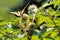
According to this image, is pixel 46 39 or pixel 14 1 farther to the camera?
pixel 14 1

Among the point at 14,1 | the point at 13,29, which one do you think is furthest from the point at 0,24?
the point at 14,1

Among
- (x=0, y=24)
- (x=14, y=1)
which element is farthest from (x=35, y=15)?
(x=14, y=1)

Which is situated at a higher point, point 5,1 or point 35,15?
point 35,15

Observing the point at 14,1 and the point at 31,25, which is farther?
the point at 14,1

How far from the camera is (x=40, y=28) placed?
0.88 meters

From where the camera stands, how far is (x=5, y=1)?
14.7 ft

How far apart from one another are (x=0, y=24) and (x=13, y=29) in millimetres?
68

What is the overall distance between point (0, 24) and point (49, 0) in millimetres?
202

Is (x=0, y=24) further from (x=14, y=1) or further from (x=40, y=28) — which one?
(x=14, y=1)

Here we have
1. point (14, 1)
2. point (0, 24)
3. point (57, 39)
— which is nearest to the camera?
point (57, 39)

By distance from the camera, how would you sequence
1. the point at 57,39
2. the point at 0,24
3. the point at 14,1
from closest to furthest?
1. the point at 57,39
2. the point at 0,24
3. the point at 14,1

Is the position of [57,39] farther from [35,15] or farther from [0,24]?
[0,24]

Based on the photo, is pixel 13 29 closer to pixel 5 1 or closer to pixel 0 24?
pixel 0 24

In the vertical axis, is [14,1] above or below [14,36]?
below
